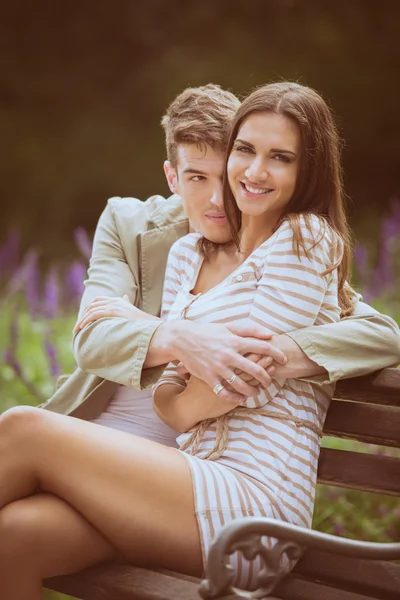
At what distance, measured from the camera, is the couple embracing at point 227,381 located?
181cm

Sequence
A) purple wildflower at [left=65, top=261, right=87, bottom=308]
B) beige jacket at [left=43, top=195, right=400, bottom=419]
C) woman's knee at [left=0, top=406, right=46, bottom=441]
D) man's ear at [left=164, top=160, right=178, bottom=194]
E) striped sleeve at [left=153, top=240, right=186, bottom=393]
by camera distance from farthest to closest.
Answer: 1. purple wildflower at [left=65, top=261, right=87, bottom=308]
2. man's ear at [left=164, top=160, right=178, bottom=194]
3. striped sleeve at [left=153, top=240, right=186, bottom=393]
4. beige jacket at [left=43, top=195, right=400, bottom=419]
5. woman's knee at [left=0, top=406, right=46, bottom=441]

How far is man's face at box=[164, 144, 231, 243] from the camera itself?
7.68ft

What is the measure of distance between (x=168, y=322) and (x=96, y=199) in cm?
331

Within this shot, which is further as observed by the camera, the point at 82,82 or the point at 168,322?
the point at 82,82

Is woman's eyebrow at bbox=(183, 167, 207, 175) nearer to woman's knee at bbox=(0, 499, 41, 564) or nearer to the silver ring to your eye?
the silver ring

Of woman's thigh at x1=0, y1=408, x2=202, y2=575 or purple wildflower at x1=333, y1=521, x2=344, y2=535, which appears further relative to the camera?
purple wildflower at x1=333, y1=521, x2=344, y2=535

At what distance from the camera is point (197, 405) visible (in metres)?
1.96

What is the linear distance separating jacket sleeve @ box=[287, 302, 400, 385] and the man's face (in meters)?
0.46

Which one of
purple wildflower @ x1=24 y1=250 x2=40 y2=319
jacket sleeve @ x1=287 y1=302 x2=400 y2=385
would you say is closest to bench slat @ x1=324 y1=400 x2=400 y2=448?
jacket sleeve @ x1=287 y1=302 x2=400 y2=385

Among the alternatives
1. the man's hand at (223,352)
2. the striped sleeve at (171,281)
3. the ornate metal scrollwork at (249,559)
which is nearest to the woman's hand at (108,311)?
the striped sleeve at (171,281)

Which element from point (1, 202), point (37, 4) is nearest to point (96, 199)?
point (1, 202)

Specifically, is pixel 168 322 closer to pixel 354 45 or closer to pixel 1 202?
pixel 354 45

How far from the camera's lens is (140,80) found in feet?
16.0

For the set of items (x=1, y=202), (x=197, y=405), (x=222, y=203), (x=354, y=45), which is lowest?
(x=197, y=405)
